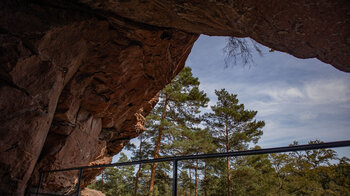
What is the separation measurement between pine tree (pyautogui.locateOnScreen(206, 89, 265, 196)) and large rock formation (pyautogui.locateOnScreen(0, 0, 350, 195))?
10476 mm

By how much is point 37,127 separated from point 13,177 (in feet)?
2.60

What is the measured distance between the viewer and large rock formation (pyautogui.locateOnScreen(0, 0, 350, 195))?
7.04 ft

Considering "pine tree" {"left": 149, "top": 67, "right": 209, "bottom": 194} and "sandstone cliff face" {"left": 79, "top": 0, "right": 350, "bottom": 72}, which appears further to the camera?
"pine tree" {"left": 149, "top": 67, "right": 209, "bottom": 194}

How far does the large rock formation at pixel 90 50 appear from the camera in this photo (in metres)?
2.14

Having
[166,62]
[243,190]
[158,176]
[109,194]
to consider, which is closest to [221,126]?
[243,190]

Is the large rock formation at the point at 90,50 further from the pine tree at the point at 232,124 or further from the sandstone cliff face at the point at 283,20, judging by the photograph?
the pine tree at the point at 232,124

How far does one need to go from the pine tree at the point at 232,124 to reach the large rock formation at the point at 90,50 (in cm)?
1048

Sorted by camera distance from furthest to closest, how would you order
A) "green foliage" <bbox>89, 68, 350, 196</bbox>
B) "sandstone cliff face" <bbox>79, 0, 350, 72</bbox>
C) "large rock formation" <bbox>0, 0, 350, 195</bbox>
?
"green foliage" <bbox>89, 68, 350, 196</bbox> < "large rock formation" <bbox>0, 0, 350, 195</bbox> < "sandstone cliff face" <bbox>79, 0, 350, 72</bbox>

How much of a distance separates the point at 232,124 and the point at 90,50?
520 inches

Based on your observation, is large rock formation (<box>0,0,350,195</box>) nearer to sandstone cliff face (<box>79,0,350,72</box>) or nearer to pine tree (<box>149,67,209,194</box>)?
sandstone cliff face (<box>79,0,350,72</box>)

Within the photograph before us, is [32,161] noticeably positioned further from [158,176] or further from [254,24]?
[158,176]

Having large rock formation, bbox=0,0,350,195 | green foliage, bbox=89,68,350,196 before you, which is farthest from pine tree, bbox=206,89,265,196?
large rock formation, bbox=0,0,350,195

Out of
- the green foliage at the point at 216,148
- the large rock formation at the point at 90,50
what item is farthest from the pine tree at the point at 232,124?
the large rock formation at the point at 90,50

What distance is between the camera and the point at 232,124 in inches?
592
